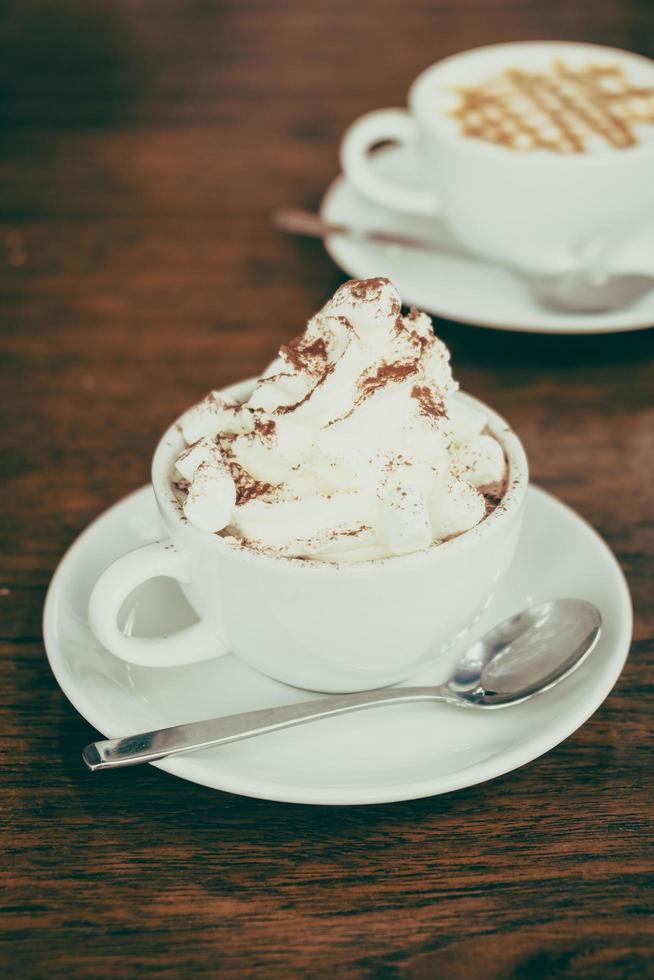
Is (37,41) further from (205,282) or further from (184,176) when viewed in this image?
(205,282)

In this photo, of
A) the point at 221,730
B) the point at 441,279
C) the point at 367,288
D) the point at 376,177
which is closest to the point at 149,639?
the point at 221,730

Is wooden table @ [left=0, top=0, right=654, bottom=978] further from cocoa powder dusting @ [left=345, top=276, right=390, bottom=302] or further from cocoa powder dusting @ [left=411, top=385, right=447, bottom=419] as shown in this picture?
cocoa powder dusting @ [left=345, top=276, right=390, bottom=302]

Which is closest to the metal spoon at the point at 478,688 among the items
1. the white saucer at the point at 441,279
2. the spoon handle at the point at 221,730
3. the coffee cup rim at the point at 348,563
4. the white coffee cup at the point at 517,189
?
the spoon handle at the point at 221,730

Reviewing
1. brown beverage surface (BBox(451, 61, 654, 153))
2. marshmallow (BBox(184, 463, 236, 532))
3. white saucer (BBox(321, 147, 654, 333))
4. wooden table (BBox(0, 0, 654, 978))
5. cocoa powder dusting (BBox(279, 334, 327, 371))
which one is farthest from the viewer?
brown beverage surface (BBox(451, 61, 654, 153))

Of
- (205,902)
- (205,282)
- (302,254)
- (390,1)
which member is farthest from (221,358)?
(390,1)

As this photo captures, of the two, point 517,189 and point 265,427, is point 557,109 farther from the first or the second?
point 265,427

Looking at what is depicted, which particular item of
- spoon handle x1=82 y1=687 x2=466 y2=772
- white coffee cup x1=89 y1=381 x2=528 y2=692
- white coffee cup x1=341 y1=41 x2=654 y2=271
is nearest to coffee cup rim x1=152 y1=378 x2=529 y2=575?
white coffee cup x1=89 y1=381 x2=528 y2=692
